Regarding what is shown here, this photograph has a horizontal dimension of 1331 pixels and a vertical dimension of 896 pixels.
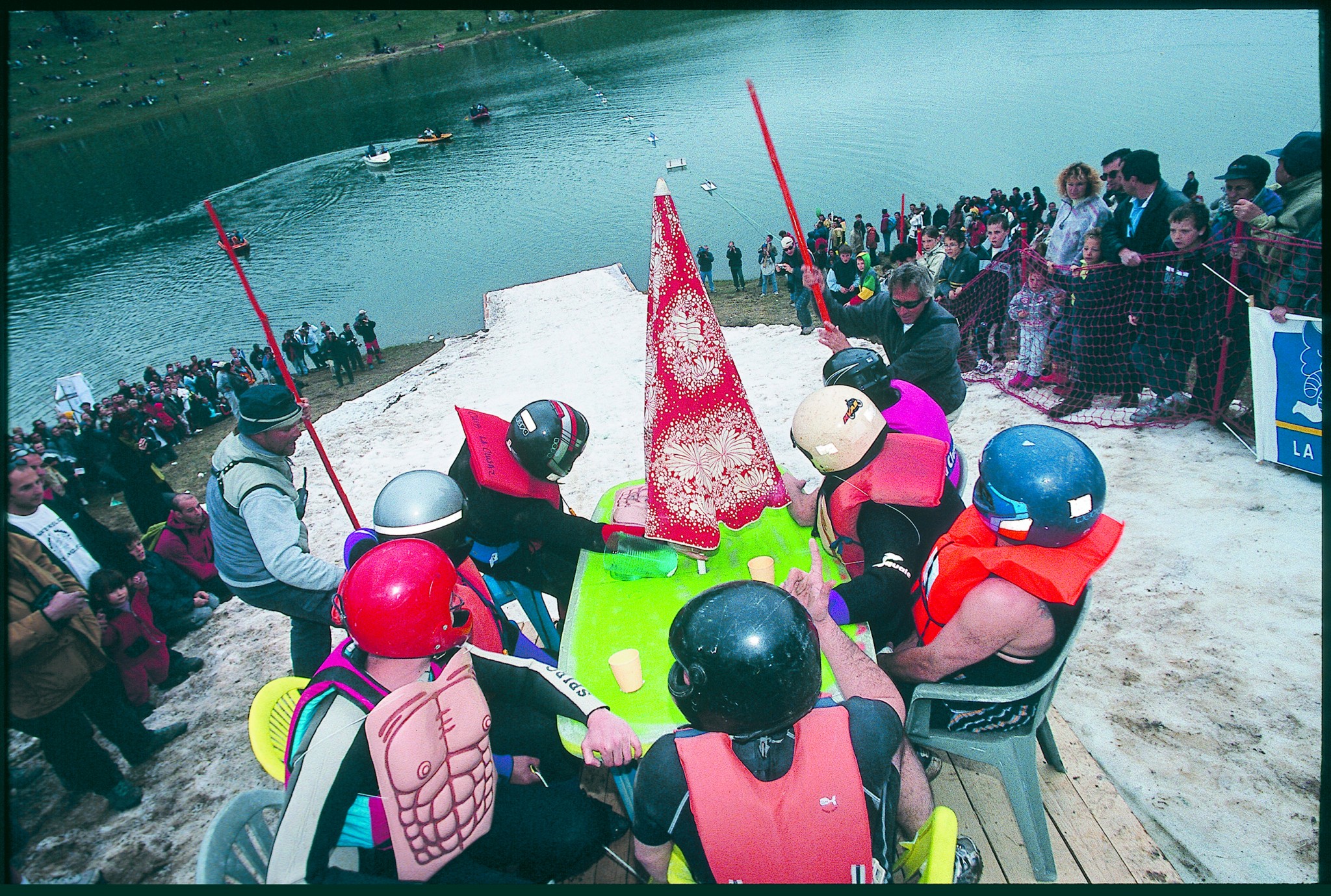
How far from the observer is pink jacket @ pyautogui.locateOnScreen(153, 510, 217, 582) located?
5.14 metres

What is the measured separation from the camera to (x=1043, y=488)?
2162mm

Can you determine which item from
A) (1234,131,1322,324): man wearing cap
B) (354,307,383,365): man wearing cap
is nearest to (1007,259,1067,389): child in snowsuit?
(1234,131,1322,324): man wearing cap

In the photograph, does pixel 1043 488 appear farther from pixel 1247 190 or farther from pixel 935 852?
pixel 1247 190

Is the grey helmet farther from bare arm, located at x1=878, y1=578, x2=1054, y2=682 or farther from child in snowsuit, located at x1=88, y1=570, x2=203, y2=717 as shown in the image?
child in snowsuit, located at x1=88, y1=570, x2=203, y2=717

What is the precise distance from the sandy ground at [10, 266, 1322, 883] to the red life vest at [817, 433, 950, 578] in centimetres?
174

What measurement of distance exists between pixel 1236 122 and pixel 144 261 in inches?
1796

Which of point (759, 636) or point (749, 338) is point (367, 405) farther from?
point (759, 636)

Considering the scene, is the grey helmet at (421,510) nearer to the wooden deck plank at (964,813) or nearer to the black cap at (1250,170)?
the wooden deck plank at (964,813)

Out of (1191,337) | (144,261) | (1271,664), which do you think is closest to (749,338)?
(1191,337)

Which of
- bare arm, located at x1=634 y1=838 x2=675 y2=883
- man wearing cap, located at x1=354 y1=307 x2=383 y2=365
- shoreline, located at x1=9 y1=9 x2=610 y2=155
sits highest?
shoreline, located at x1=9 y1=9 x2=610 y2=155

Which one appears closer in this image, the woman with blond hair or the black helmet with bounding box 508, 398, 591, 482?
the black helmet with bounding box 508, 398, 591, 482

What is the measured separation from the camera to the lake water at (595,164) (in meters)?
22.4

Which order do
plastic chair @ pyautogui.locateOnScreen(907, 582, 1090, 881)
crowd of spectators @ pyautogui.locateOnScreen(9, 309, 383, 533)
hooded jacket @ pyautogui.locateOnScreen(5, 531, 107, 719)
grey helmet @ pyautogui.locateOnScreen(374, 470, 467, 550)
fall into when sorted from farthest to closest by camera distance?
crowd of spectators @ pyautogui.locateOnScreen(9, 309, 383, 533)
hooded jacket @ pyautogui.locateOnScreen(5, 531, 107, 719)
grey helmet @ pyautogui.locateOnScreen(374, 470, 467, 550)
plastic chair @ pyautogui.locateOnScreen(907, 582, 1090, 881)

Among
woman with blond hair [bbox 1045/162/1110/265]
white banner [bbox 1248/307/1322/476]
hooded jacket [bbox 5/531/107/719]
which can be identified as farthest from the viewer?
woman with blond hair [bbox 1045/162/1110/265]
